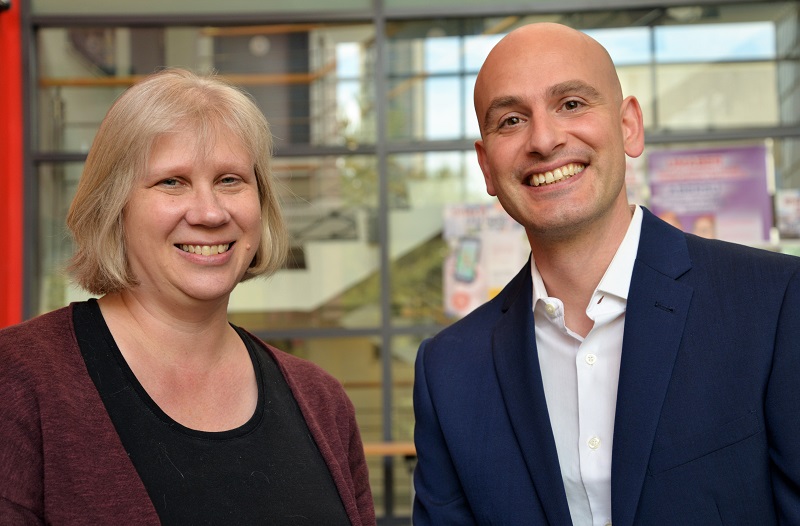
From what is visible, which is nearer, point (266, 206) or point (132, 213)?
point (132, 213)

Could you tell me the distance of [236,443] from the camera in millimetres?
Answer: 2453

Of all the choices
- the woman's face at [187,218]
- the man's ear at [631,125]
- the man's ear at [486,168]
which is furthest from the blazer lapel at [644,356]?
the woman's face at [187,218]

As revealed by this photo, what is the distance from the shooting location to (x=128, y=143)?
7.86 feet

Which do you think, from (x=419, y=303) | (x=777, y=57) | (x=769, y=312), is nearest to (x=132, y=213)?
(x=769, y=312)

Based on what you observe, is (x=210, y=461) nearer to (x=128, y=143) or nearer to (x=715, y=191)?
(x=128, y=143)

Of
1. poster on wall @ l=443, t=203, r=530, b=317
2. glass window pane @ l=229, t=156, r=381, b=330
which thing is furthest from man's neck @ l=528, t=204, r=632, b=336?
glass window pane @ l=229, t=156, r=381, b=330

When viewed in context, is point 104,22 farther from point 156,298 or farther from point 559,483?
point 559,483

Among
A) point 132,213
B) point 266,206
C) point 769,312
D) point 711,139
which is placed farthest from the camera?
point 711,139

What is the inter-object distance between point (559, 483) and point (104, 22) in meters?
6.07

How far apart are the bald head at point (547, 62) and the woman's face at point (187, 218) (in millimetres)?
715

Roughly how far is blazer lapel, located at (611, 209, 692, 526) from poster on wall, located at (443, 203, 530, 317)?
181 inches

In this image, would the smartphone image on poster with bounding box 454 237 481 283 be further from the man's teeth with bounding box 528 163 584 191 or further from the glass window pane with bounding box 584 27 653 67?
the man's teeth with bounding box 528 163 584 191

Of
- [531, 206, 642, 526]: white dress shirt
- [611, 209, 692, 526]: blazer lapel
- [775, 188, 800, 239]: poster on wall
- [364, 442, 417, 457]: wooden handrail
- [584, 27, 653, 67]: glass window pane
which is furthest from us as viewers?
[584, 27, 653, 67]: glass window pane

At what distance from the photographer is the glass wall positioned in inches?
279
